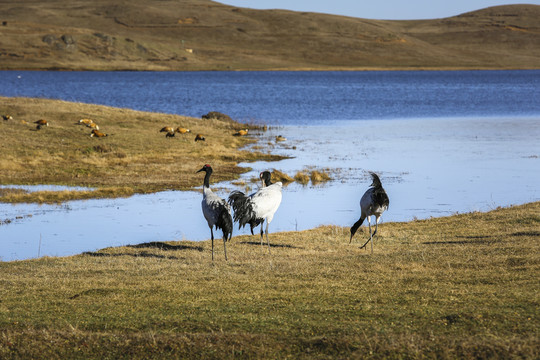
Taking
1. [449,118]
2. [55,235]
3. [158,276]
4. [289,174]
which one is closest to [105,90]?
[449,118]

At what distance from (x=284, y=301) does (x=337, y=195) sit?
19.9 meters

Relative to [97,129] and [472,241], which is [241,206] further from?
[97,129]

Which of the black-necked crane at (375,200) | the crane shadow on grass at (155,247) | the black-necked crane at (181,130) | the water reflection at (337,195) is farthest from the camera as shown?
the black-necked crane at (181,130)

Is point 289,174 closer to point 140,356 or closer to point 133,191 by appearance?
point 133,191

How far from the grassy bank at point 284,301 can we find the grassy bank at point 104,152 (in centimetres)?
1355

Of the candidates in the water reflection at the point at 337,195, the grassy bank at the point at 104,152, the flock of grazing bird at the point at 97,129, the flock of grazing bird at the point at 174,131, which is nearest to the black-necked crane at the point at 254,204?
the water reflection at the point at 337,195

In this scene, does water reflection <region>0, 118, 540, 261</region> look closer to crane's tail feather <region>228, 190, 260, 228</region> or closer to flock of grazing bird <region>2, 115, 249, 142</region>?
crane's tail feather <region>228, 190, 260, 228</region>

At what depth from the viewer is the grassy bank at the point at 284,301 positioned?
10.1 m

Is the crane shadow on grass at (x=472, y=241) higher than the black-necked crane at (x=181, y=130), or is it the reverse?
the crane shadow on grass at (x=472, y=241)

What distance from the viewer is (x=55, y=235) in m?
23.9

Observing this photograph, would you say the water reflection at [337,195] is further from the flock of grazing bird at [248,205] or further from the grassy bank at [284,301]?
the flock of grazing bird at [248,205]

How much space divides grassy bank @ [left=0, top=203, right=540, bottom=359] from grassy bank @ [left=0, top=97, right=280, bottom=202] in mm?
13546

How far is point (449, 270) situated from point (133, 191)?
1896cm

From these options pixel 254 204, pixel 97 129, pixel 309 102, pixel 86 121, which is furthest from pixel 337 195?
pixel 309 102
